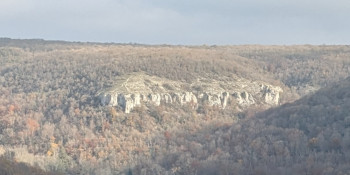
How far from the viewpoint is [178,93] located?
182000 mm

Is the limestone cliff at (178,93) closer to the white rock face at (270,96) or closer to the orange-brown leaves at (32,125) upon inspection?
the white rock face at (270,96)

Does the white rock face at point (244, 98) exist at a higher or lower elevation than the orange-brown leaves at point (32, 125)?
higher

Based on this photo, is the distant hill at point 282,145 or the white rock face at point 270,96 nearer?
the distant hill at point 282,145

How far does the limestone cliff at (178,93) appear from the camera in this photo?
169 metres

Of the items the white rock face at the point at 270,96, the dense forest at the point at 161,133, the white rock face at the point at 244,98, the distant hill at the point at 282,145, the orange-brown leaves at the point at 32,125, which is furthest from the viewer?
the white rock face at the point at 270,96

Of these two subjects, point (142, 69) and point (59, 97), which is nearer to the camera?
point (59, 97)

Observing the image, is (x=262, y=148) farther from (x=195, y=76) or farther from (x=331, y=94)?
(x=195, y=76)

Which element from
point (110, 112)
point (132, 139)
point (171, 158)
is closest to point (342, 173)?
point (171, 158)

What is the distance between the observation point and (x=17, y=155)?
13875cm

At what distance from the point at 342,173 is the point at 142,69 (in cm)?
10367

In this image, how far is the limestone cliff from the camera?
6668 inches

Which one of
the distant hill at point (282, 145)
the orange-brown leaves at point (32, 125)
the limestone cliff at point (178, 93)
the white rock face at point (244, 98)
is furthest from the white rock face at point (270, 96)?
the orange-brown leaves at point (32, 125)

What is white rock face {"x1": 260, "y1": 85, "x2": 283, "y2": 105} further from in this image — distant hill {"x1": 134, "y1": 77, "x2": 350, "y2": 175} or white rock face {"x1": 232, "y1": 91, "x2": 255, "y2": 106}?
distant hill {"x1": 134, "y1": 77, "x2": 350, "y2": 175}

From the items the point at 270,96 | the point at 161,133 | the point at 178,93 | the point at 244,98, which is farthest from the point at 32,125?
the point at 270,96
